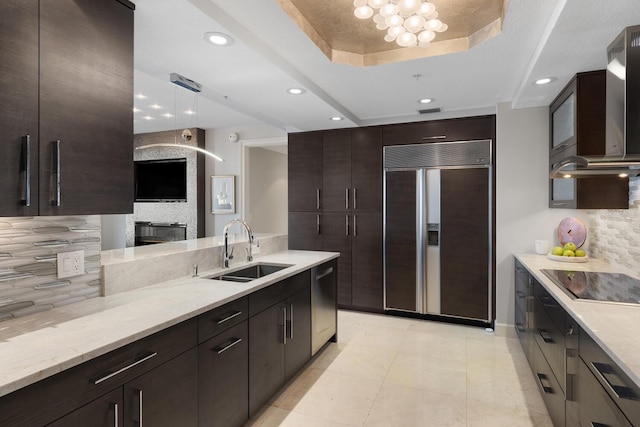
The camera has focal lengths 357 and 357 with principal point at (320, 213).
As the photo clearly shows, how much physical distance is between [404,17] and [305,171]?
2.71m

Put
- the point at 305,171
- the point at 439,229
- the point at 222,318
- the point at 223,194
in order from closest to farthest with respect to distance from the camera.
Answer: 1. the point at 222,318
2. the point at 439,229
3. the point at 305,171
4. the point at 223,194

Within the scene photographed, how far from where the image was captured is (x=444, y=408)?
7.74ft

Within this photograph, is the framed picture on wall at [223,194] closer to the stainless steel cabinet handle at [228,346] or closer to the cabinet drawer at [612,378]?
the stainless steel cabinet handle at [228,346]

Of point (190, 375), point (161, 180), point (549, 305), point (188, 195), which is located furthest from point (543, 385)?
point (161, 180)

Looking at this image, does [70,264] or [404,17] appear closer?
[70,264]

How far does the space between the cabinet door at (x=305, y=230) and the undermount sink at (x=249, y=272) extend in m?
1.59

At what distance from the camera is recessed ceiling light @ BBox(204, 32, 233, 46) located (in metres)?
1.95

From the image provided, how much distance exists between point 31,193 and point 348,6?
187 centimetres

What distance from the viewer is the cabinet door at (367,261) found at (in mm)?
4195

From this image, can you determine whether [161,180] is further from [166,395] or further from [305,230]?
[166,395]

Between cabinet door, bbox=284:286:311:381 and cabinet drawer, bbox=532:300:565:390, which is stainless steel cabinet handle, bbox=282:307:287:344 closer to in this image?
cabinet door, bbox=284:286:311:381

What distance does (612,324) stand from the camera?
1.46 m

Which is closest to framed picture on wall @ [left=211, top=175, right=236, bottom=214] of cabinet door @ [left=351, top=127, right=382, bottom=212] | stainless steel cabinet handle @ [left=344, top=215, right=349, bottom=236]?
stainless steel cabinet handle @ [left=344, top=215, right=349, bottom=236]

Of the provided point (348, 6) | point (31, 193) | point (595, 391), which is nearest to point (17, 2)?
point (31, 193)
